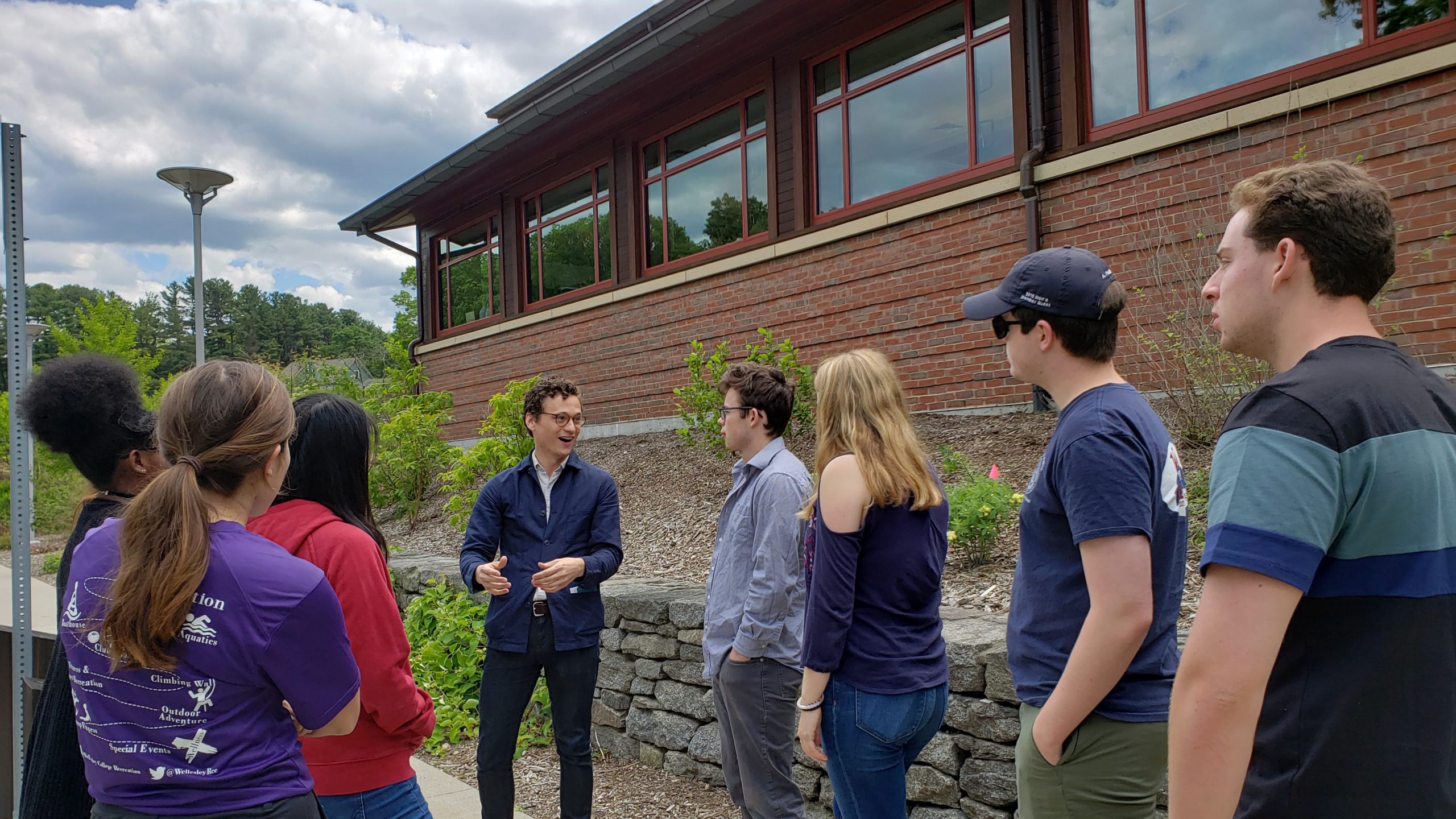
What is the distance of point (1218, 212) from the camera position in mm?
6879

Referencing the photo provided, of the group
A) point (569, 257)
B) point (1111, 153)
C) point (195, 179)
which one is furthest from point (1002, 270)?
point (195, 179)

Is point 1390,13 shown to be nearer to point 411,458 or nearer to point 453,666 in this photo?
point 453,666

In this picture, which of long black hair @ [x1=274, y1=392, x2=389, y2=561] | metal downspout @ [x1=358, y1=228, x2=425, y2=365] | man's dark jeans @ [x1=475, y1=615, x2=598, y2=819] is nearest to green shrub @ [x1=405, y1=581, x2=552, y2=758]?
man's dark jeans @ [x1=475, y1=615, x2=598, y2=819]

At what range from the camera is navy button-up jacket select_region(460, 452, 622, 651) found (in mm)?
4043

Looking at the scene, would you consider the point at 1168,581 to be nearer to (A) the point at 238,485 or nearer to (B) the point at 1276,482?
(B) the point at 1276,482

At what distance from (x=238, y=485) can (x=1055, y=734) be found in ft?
5.68

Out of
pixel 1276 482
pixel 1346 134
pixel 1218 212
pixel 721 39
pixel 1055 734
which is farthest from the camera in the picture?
pixel 721 39

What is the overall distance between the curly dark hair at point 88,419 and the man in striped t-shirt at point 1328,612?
108 inches

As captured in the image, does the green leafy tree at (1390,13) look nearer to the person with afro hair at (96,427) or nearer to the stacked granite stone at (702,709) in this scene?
the stacked granite stone at (702,709)

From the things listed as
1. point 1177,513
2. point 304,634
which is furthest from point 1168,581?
point 304,634

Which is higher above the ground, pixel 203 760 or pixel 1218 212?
pixel 1218 212

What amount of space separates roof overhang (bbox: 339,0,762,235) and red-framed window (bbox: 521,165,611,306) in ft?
3.21

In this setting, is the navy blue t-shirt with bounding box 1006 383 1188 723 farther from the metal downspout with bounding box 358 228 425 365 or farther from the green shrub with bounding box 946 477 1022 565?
the metal downspout with bounding box 358 228 425 365

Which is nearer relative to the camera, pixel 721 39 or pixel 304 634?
pixel 304 634
